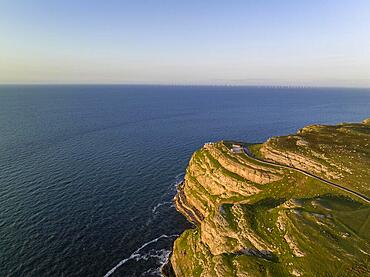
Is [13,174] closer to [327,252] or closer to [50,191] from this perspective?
[50,191]

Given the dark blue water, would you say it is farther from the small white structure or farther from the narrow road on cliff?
the narrow road on cliff

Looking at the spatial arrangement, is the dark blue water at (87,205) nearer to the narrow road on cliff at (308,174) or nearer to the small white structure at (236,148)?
the small white structure at (236,148)

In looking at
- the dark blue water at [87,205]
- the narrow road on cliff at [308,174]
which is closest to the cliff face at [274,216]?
the narrow road on cliff at [308,174]

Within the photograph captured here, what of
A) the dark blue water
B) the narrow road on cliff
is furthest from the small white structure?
the dark blue water

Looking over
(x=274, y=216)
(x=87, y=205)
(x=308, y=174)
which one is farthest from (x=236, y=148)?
(x=87, y=205)

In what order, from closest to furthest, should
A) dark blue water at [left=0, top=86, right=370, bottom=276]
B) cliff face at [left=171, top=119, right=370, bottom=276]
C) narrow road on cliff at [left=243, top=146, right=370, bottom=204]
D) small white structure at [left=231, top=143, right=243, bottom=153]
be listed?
cliff face at [left=171, top=119, right=370, bottom=276], narrow road on cliff at [left=243, top=146, right=370, bottom=204], dark blue water at [left=0, top=86, right=370, bottom=276], small white structure at [left=231, top=143, right=243, bottom=153]

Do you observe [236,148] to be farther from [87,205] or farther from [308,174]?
[87,205]

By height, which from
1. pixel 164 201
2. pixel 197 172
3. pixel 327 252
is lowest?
pixel 164 201

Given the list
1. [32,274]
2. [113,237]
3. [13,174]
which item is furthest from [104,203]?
[13,174]
